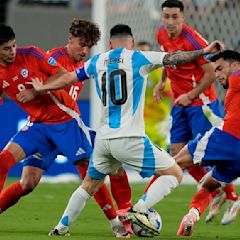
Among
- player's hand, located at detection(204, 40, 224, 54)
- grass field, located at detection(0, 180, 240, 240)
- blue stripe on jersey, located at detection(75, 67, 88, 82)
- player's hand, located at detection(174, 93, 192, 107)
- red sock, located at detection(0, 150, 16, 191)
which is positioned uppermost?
player's hand, located at detection(204, 40, 224, 54)

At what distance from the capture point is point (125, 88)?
9719 millimetres

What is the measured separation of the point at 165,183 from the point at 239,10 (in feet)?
30.6

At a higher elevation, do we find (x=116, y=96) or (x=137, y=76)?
(x=137, y=76)

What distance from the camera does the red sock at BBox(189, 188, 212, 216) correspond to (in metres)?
10.8

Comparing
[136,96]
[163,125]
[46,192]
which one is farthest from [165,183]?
[163,125]

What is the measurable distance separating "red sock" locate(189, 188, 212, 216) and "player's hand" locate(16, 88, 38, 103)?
6.14 ft

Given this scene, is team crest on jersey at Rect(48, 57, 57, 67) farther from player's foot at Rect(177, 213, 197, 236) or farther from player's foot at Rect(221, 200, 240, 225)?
player's foot at Rect(221, 200, 240, 225)

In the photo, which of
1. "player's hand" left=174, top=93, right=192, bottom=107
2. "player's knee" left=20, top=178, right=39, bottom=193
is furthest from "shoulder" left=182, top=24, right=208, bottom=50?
"player's knee" left=20, top=178, right=39, bottom=193

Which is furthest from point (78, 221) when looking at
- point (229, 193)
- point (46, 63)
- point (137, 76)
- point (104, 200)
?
point (137, 76)

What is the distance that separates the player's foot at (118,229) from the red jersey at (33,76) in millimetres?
1137

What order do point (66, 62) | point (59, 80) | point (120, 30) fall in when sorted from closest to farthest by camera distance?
1. point (120, 30)
2. point (59, 80)
3. point (66, 62)

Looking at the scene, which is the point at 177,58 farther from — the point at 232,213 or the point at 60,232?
the point at 232,213

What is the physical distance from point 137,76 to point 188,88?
9.83 ft

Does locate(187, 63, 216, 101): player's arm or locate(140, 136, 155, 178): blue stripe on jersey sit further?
locate(187, 63, 216, 101): player's arm
